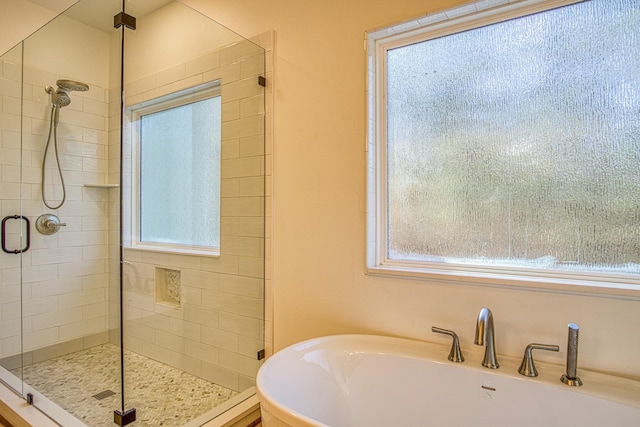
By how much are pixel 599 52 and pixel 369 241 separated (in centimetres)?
118

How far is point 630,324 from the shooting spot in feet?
3.98

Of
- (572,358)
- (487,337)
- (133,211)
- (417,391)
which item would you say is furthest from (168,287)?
(572,358)

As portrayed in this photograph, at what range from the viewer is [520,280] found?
1.36 meters

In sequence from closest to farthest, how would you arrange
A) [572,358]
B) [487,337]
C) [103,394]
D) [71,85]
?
[572,358] < [487,337] < [103,394] < [71,85]

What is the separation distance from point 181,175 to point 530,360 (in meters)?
2.10

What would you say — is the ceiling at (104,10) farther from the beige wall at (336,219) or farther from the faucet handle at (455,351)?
the faucet handle at (455,351)

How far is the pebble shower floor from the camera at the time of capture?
1780mm

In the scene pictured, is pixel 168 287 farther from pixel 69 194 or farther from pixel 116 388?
pixel 69 194


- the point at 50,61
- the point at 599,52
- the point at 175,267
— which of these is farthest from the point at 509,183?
the point at 50,61

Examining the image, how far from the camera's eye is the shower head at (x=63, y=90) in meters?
2.35

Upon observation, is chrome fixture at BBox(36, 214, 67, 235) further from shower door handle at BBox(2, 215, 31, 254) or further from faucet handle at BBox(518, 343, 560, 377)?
faucet handle at BBox(518, 343, 560, 377)

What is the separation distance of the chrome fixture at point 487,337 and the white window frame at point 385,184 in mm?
188

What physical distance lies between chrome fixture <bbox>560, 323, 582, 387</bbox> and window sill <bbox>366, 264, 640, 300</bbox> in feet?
0.49

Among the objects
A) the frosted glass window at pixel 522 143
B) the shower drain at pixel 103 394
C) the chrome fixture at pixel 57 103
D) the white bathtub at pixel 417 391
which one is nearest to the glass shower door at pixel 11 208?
the chrome fixture at pixel 57 103
